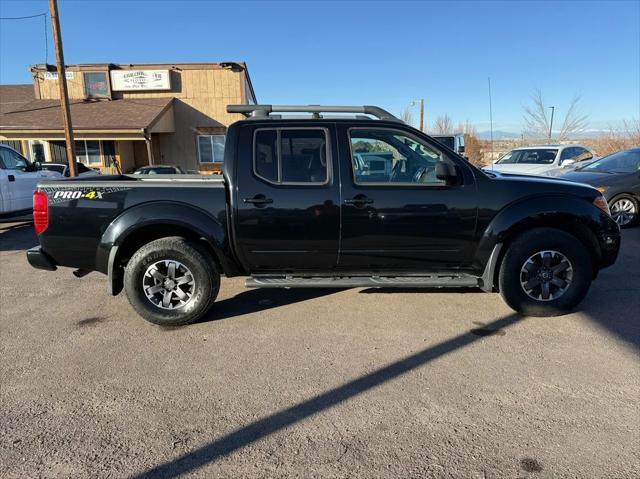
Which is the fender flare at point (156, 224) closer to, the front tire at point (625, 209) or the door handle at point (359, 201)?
the door handle at point (359, 201)

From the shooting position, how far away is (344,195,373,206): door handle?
3975 mm

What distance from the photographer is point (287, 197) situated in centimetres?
397

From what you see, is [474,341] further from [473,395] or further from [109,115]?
[109,115]

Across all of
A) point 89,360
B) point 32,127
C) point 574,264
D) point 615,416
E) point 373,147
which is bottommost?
point 615,416

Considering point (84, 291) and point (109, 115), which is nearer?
point (84, 291)

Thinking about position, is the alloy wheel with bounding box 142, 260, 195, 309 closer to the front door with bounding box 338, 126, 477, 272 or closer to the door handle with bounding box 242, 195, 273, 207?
the door handle with bounding box 242, 195, 273, 207

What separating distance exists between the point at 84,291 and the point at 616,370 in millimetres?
5549

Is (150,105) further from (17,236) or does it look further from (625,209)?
(625,209)

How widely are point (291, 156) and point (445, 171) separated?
4.73 feet

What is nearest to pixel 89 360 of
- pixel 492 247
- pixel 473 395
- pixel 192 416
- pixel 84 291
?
pixel 192 416

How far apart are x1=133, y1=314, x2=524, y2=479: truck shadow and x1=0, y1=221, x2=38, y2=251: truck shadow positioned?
7159mm

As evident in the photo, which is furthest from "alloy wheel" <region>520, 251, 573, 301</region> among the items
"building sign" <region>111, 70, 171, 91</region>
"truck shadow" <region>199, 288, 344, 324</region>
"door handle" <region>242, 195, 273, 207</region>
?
"building sign" <region>111, 70, 171, 91</region>

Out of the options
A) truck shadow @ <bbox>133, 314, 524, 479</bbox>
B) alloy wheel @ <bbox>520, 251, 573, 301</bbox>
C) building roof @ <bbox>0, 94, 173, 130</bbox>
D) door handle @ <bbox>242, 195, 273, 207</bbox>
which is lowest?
truck shadow @ <bbox>133, 314, 524, 479</bbox>

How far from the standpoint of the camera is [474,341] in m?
3.72
